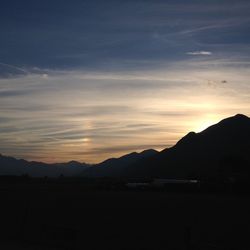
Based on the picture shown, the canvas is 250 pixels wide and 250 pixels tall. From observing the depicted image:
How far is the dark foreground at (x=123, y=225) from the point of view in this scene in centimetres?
2564

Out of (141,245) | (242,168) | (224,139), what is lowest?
(141,245)

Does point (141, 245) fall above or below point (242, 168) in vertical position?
below

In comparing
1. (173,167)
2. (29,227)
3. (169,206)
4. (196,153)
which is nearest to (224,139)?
(196,153)

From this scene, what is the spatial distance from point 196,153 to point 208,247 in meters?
164

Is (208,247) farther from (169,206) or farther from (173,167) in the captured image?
(173,167)

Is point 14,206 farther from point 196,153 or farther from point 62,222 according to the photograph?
point 196,153

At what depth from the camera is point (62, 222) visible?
34312 mm

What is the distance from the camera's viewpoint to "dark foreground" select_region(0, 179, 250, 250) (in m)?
25.6

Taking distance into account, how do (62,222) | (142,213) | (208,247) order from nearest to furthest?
(208,247) < (62,222) < (142,213)

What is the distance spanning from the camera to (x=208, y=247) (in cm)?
2372

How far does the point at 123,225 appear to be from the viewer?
32.5 meters

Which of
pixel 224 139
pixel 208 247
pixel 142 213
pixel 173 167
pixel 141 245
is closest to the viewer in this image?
pixel 208 247

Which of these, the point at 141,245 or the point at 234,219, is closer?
the point at 141,245

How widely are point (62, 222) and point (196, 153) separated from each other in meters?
155
